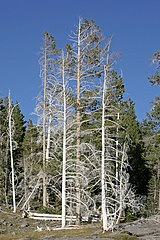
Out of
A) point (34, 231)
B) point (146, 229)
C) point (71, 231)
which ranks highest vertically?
point (146, 229)

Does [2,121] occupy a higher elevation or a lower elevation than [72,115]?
higher

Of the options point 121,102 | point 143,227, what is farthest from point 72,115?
point 121,102

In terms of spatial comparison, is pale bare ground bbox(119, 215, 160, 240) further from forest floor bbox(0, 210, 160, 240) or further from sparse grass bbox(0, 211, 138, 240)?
sparse grass bbox(0, 211, 138, 240)

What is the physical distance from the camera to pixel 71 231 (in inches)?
882

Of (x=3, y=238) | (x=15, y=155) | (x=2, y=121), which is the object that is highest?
(x=2, y=121)

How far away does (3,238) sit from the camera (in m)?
21.2

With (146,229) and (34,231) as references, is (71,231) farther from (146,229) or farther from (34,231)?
(146,229)

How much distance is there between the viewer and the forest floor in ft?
60.2

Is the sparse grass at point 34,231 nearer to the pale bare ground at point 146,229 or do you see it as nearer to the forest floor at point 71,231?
the forest floor at point 71,231

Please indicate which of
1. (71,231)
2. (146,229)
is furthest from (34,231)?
(146,229)

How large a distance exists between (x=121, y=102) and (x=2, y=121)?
1595cm

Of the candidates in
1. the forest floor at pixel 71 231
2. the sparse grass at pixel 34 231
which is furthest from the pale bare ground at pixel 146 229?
the sparse grass at pixel 34 231

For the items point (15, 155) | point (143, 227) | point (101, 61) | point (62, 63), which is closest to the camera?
point (143, 227)

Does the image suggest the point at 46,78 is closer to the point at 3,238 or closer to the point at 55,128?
the point at 55,128
